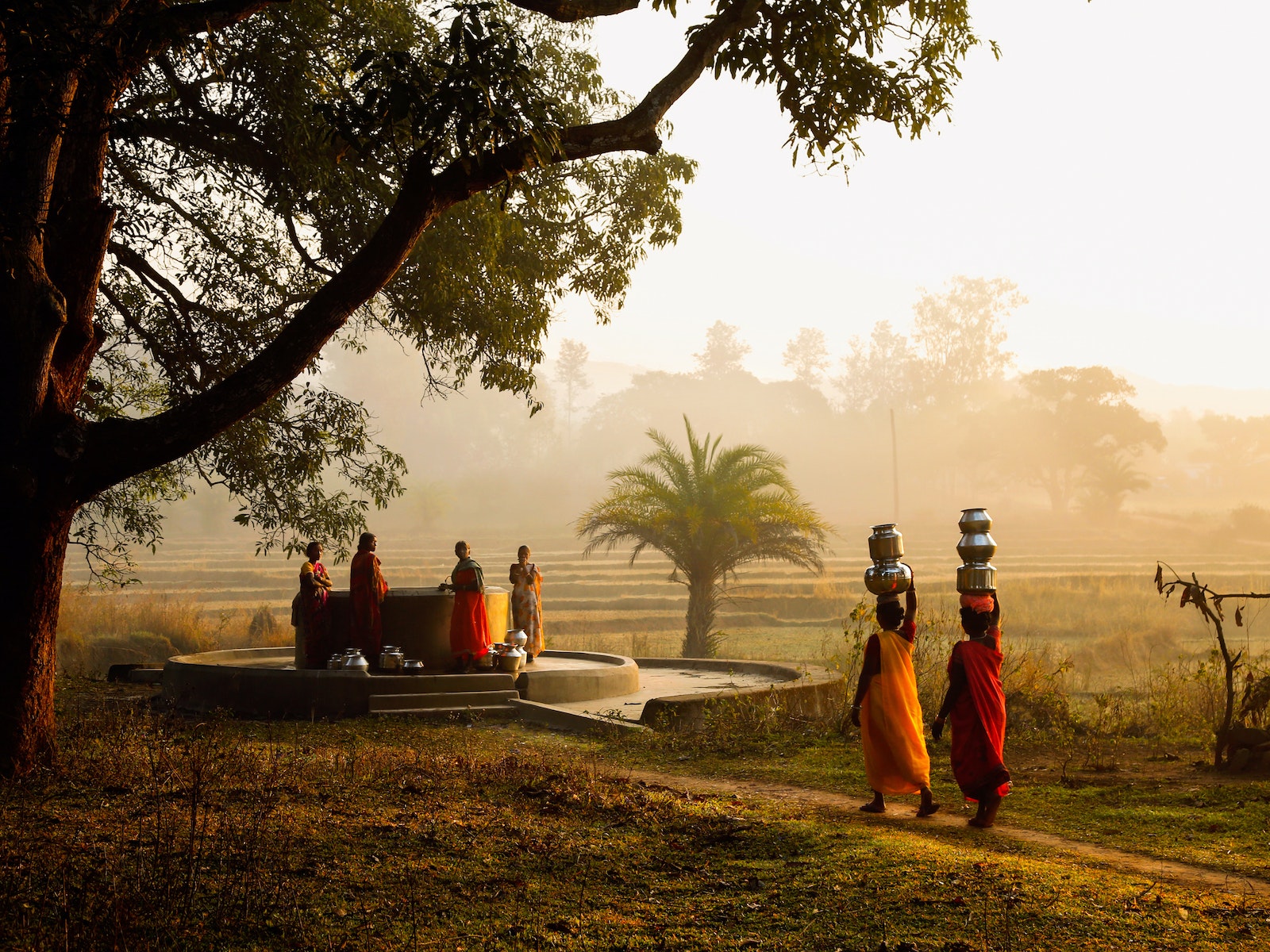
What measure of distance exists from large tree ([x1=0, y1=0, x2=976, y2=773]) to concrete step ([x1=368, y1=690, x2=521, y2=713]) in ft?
8.96

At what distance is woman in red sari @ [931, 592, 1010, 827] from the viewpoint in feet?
22.4

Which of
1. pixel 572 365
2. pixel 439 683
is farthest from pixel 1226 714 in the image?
pixel 572 365

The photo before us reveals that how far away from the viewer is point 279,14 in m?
10.8

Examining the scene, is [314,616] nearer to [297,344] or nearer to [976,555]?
[297,344]

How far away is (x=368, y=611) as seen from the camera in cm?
1321

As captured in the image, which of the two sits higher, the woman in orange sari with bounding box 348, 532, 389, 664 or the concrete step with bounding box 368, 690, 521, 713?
the woman in orange sari with bounding box 348, 532, 389, 664

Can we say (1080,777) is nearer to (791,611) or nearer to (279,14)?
(279,14)

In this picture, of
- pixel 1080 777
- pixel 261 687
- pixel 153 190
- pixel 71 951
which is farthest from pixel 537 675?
pixel 71 951

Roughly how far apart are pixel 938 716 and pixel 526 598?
9.04m

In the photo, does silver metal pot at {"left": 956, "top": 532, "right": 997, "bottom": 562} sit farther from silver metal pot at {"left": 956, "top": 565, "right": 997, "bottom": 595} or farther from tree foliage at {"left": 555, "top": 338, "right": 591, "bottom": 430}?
tree foliage at {"left": 555, "top": 338, "right": 591, "bottom": 430}

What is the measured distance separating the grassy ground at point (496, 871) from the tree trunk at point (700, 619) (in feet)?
45.4

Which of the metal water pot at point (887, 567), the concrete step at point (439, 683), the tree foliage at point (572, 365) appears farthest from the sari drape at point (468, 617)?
the tree foliage at point (572, 365)

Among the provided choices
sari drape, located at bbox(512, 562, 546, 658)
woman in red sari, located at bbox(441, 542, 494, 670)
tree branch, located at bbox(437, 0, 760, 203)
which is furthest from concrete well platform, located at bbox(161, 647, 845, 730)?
tree branch, located at bbox(437, 0, 760, 203)

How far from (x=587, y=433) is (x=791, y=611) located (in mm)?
79405
